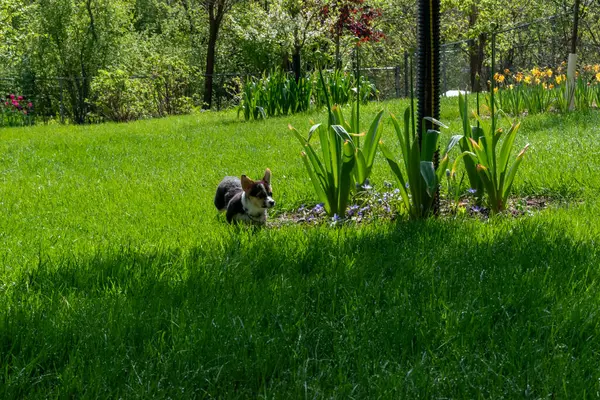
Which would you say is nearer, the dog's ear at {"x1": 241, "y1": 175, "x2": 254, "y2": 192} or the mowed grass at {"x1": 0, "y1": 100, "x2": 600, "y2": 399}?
the mowed grass at {"x1": 0, "y1": 100, "x2": 600, "y2": 399}

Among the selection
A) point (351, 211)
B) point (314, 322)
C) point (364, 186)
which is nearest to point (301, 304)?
point (314, 322)

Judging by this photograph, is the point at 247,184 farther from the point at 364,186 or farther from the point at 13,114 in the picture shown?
the point at 13,114

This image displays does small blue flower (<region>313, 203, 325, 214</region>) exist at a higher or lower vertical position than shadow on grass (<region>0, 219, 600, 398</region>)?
higher

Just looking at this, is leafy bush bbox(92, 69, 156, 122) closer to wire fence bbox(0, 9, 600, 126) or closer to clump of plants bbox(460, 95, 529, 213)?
wire fence bbox(0, 9, 600, 126)

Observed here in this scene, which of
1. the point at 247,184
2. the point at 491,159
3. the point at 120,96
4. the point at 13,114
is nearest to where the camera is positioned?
the point at 491,159

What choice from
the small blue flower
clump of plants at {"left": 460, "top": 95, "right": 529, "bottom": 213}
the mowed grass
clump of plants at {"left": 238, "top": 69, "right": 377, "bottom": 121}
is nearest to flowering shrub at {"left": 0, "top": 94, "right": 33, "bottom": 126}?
clump of plants at {"left": 238, "top": 69, "right": 377, "bottom": 121}

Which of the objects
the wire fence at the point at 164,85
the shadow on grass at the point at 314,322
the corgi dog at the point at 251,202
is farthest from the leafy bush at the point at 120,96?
the shadow on grass at the point at 314,322

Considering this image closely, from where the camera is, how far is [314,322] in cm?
277

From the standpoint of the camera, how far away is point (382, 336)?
101 inches

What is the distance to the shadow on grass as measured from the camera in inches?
89.0

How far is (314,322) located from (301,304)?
7.1 inches

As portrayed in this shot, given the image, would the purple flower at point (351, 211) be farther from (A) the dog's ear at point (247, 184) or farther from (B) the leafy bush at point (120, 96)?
(B) the leafy bush at point (120, 96)

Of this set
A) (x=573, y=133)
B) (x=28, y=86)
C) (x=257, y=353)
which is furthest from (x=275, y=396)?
(x=28, y=86)

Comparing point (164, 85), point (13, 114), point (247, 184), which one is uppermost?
point (164, 85)
